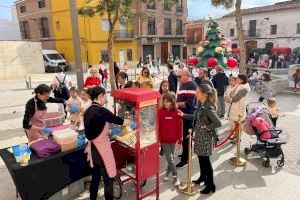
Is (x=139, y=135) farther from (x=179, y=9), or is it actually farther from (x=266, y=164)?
(x=179, y=9)

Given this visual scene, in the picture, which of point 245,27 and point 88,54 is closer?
point 88,54

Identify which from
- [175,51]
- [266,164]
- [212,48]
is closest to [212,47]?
[212,48]

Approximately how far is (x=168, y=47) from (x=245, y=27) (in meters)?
11.2

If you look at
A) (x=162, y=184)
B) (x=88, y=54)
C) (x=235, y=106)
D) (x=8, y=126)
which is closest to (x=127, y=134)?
(x=162, y=184)

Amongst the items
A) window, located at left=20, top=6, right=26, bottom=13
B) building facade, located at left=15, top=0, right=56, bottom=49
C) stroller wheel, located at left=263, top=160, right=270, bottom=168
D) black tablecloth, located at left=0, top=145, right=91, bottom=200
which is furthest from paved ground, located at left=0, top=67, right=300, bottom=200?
window, located at left=20, top=6, right=26, bottom=13

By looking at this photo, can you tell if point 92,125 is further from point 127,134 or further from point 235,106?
point 235,106

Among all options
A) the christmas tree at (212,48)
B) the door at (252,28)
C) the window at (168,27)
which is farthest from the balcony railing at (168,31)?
the christmas tree at (212,48)

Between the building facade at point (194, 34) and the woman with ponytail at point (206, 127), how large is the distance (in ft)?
128

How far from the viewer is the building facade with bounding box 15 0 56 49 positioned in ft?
101

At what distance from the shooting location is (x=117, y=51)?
30.7 meters

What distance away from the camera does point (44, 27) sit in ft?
104

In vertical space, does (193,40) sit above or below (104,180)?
above

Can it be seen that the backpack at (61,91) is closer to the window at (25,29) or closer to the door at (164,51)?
the door at (164,51)

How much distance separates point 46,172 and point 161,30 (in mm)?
32945
